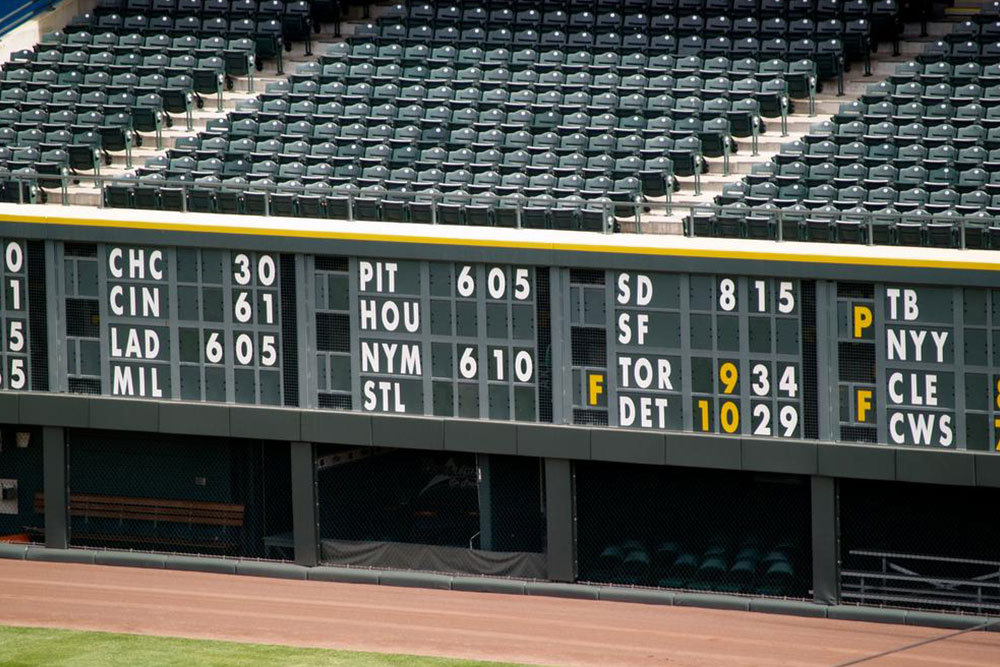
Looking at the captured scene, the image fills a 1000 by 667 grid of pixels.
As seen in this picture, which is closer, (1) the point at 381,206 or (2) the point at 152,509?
(1) the point at 381,206

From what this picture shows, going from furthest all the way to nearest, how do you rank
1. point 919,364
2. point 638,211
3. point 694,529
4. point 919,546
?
1. point 694,529
2. point 638,211
3. point 919,546
4. point 919,364

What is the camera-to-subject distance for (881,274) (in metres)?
23.5

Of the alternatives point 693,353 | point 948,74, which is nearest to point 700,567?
point 693,353

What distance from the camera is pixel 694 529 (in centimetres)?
2555

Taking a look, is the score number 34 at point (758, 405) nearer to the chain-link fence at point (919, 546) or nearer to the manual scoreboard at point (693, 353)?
the manual scoreboard at point (693, 353)

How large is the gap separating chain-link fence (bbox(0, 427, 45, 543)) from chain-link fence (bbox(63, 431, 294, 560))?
585mm

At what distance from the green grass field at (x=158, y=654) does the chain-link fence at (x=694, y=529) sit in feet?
10.6

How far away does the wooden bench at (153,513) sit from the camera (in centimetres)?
2698

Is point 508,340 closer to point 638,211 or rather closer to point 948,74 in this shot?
point 638,211

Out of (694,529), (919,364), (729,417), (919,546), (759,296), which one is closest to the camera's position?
(919,364)

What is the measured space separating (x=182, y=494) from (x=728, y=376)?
24.8 feet

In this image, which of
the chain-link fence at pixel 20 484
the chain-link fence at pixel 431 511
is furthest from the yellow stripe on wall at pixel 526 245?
the chain-link fence at pixel 20 484

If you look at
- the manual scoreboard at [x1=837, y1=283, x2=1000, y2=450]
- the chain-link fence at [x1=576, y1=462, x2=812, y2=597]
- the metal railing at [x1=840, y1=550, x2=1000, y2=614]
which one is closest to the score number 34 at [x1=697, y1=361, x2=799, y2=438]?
the manual scoreboard at [x1=837, y1=283, x2=1000, y2=450]

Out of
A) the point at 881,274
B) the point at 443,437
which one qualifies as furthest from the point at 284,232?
the point at 881,274
